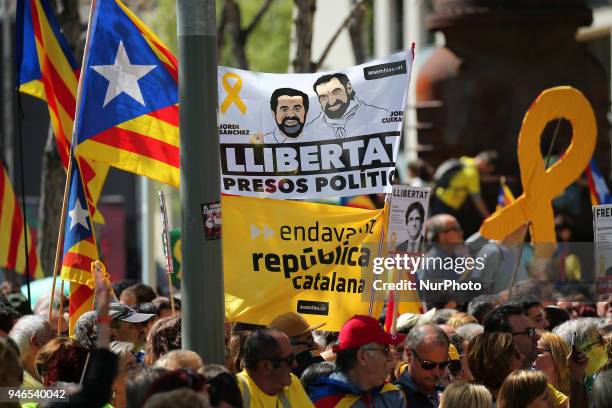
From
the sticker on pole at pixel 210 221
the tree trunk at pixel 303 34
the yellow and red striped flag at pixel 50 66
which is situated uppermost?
the tree trunk at pixel 303 34

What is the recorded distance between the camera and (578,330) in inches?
343

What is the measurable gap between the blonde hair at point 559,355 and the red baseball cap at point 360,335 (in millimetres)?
1443

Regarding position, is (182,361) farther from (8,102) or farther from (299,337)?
(8,102)

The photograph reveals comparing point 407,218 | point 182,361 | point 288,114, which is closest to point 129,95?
point 288,114

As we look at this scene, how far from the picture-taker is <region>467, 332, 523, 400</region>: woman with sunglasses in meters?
7.47

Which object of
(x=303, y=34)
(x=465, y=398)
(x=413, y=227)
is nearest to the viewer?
(x=465, y=398)

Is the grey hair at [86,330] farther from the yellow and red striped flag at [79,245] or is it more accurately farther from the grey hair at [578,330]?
the grey hair at [578,330]

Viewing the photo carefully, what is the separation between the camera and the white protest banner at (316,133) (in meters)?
9.28

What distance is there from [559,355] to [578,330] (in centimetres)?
74

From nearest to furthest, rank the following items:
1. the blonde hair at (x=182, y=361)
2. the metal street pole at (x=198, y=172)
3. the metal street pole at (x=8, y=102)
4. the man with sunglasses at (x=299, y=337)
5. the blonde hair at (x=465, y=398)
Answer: the blonde hair at (x=182, y=361)
the metal street pole at (x=198, y=172)
the blonde hair at (x=465, y=398)
the man with sunglasses at (x=299, y=337)
the metal street pole at (x=8, y=102)

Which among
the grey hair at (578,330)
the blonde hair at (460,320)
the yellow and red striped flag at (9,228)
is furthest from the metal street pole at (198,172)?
the yellow and red striped flag at (9,228)

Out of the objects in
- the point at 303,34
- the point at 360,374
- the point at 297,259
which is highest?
the point at 303,34

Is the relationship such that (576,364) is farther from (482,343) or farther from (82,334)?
(82,334)

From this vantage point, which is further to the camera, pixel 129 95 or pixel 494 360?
pixel 129 95
